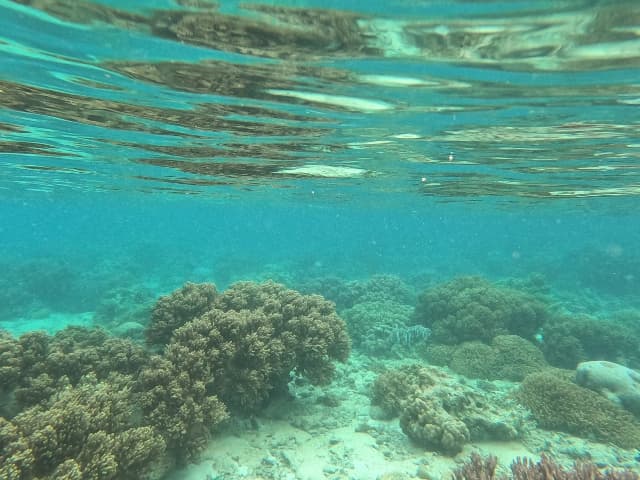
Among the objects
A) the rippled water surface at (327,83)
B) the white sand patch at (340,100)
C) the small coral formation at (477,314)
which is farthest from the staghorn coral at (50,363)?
the small coral formation at (477,314)

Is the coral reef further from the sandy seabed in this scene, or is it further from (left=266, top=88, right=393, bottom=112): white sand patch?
(left=266, top=88, right=393, bottom=112): white sand patch

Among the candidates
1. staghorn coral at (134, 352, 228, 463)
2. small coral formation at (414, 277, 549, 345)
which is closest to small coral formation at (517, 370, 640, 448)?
small coral formation at (414, 277, 549, 345)

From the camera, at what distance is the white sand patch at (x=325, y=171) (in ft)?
64.0

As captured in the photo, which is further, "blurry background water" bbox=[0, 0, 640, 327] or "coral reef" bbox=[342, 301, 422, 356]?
"coral reef" bbox=[342, 301, 422, 356]

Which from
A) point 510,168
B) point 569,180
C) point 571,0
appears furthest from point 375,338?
point 569,180

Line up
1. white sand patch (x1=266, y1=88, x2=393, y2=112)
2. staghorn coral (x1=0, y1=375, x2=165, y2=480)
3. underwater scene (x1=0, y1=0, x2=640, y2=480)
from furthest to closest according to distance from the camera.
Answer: white sand patch (x1=266, y1=88, x2=393, y2=112), underwater scene (x1=0, y1=0, x2=640, y2=480), staghorn coral (x1=0, y1=375, x2=165, y2=480)

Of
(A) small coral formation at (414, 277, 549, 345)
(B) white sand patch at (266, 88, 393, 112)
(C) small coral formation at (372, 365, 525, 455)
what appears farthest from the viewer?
(A) small coral formation at (414, 277, 549, 345)

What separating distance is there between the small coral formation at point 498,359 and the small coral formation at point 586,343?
3.98ft

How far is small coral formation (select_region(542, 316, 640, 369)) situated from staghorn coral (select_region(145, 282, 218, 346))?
13.6 meters

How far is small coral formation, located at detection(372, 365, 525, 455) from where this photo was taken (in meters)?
7.51

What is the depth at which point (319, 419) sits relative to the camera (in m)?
8.73

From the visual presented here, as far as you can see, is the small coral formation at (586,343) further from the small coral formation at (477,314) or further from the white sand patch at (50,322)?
the white sand patch at (50,322)

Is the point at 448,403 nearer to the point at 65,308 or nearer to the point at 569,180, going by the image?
the point at 569,180

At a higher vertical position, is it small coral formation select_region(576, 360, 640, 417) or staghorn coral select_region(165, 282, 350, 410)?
staghorn coral select_region(165, 282, 350, 410)
